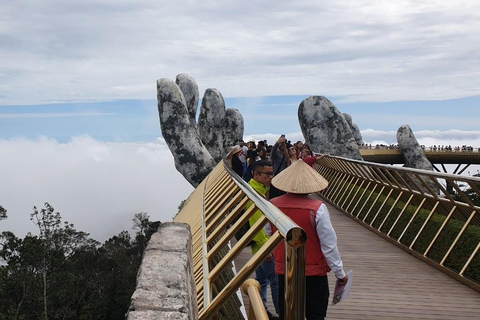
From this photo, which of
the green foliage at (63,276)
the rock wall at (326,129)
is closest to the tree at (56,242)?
the green foliage at (63,276)

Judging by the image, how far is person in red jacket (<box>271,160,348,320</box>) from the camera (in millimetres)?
4316

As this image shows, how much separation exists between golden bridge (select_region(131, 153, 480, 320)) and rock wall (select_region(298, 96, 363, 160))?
65.3 feet

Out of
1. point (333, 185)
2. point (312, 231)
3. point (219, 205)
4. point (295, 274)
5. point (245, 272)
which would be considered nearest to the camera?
point (295, 274)

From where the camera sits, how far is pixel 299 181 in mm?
4426

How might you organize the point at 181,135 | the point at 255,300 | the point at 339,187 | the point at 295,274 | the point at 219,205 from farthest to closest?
the point at 181,135 → the point at 339,187 → the point at 219,205 → the point at 255,300 → the point at 295,274

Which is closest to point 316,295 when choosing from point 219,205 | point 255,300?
point 219,205

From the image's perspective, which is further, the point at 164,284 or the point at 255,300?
the point at 164,284

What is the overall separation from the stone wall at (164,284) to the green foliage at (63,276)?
41181 millimetres

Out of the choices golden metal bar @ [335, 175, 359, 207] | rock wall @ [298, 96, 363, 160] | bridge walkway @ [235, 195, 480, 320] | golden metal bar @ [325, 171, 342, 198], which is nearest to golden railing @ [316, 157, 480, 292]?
bridge walkway @ [235, 195, 480, 320]

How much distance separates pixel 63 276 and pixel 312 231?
48.1 m

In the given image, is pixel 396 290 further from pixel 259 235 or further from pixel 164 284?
pixel 164 284

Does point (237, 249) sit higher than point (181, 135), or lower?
higher

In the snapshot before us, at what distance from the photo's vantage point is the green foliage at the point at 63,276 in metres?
46.8

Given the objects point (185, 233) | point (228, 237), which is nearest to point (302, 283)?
point (228, 237)
